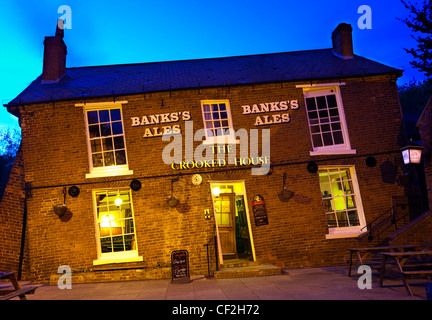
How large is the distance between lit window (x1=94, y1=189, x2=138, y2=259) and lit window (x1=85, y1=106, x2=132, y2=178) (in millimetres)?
913

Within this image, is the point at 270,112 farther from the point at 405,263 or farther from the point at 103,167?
the point at 405,263

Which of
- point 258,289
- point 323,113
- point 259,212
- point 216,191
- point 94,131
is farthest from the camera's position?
point 216,191

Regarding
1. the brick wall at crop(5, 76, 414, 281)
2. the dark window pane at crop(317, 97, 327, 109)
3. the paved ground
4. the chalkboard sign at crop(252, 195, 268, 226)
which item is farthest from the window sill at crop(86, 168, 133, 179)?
the dark window pane at crop(317, 97, 327, 109)

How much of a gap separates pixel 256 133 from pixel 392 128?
4587 mm

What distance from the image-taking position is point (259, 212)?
10.9 meters

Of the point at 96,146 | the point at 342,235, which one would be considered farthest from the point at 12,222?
the point at 342,235

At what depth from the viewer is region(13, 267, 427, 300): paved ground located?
6.56 metres

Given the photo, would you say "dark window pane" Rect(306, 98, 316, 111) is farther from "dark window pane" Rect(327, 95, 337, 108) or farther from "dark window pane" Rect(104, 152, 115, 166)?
"dark window pane" Rect(104, 152, 115, 166)

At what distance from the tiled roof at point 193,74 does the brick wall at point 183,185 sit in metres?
0.42

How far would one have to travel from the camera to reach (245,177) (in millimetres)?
11141

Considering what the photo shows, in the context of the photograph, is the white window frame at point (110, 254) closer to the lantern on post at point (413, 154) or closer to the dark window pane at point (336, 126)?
the dark window pane at point (336, 126)

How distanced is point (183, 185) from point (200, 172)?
2.20 ft
